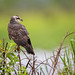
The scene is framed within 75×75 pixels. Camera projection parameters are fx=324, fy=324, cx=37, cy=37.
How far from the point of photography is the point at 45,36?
32.6 feet

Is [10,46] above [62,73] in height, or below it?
above

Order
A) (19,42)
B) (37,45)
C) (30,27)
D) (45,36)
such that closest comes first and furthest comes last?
(19,42), (37,45), (45,36), (30,27)

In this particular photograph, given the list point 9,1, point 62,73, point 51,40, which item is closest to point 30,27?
point 51,40

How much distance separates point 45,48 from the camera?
775 cm

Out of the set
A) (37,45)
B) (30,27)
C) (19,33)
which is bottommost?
(19,33)

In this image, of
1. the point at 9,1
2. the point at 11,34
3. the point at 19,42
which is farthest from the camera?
the point at 9,1

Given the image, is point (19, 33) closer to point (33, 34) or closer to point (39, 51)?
point (39, 51)

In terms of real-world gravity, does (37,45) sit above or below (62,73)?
above

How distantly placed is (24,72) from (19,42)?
125 cm

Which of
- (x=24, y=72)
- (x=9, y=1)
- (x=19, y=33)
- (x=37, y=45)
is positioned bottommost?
(x=24, y=72)

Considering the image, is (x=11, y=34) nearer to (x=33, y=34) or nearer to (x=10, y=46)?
(x=10, y=46)

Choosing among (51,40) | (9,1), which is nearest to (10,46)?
(51,40)

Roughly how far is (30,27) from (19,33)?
6.44 m

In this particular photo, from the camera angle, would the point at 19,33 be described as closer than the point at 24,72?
No
